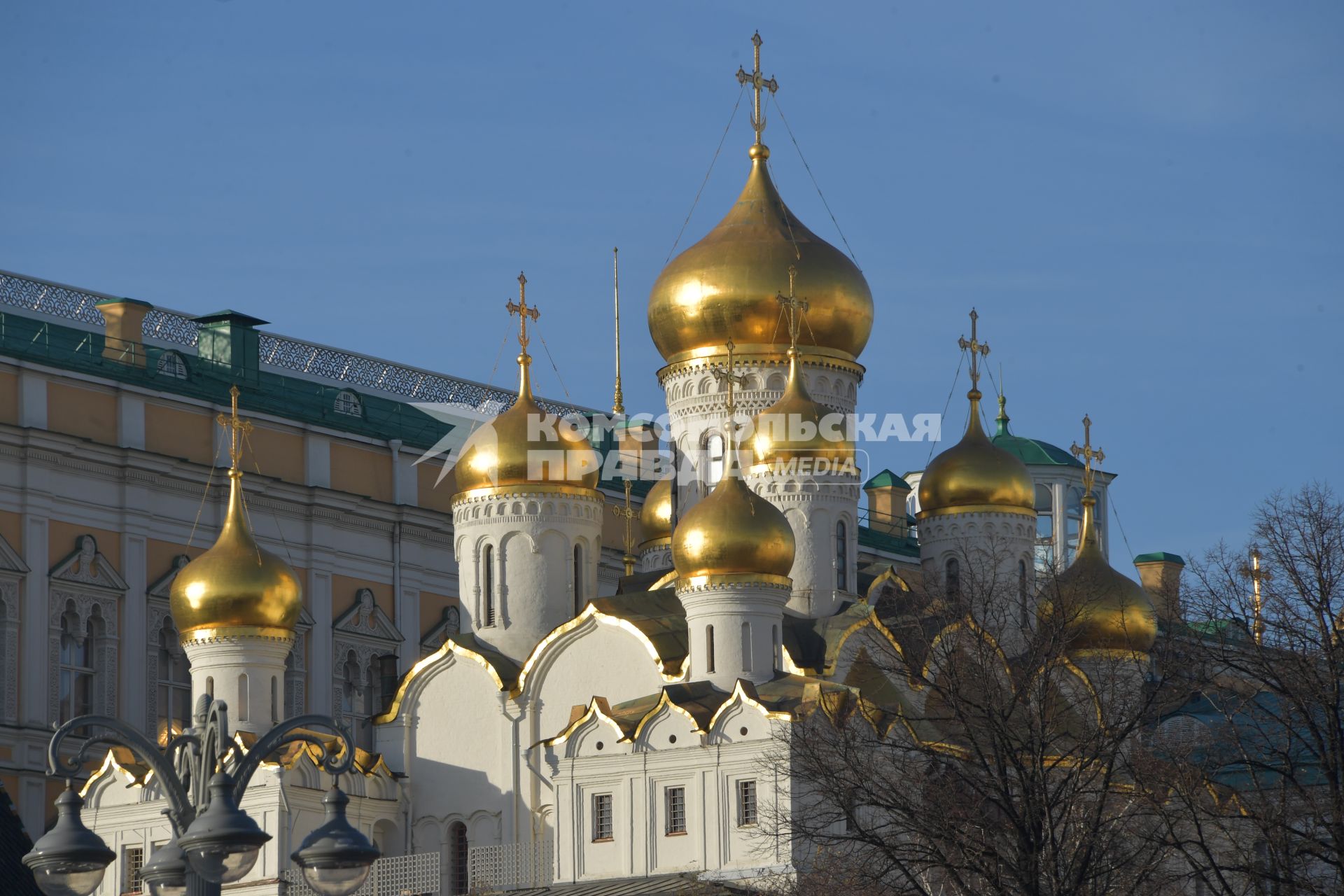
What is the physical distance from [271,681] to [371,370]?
11608 mm

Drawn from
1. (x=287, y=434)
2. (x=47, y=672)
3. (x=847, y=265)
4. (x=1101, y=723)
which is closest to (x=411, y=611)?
(x=287, y=434)

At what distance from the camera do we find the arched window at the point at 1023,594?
24.8 m

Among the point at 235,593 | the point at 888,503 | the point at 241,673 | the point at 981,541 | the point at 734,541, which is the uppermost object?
the point at 888,503

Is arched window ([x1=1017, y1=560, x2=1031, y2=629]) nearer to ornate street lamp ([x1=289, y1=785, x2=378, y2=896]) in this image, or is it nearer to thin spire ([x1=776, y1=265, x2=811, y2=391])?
thin spire ([x1=776, y1=265, x2=811, y2=391])

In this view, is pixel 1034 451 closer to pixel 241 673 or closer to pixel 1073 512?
pixel 1073 512

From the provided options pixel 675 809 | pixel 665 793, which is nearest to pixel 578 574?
pixel 665 793

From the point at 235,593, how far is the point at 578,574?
407 cm

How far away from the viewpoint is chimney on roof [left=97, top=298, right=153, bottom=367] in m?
35.3

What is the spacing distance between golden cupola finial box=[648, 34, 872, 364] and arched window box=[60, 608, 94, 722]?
26.4 feet

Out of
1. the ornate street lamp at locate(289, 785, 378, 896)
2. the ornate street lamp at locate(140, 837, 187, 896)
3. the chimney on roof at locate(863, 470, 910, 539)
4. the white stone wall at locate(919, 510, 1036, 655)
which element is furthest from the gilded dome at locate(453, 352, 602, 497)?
the ornate street lamp at locate(289, 785, 378, 896)

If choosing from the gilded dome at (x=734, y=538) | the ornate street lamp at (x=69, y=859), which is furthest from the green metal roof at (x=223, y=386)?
the ornate street lamp at (x=69, y=859)

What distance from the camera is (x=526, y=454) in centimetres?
3091

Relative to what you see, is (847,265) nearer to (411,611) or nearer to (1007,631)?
(1007,631)

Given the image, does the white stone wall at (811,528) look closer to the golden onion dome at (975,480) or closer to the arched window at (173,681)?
the golden onion dome at (975,480)
